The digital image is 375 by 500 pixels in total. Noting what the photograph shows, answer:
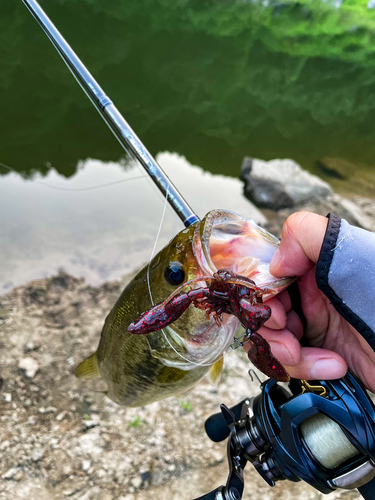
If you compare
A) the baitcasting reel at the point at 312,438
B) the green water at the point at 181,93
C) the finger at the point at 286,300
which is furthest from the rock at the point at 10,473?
the green water at the point at 181,93

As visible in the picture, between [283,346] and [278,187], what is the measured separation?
15.9 feet

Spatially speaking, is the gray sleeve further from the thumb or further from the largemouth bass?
the largemouth bass

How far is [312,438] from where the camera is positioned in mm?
1405

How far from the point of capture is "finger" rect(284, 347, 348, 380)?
56.0 inches

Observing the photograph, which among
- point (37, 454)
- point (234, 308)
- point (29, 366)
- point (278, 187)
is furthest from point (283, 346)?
point (278, 187)

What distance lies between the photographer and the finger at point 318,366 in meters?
1.42

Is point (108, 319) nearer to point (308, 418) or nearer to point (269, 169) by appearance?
point (308, 418)

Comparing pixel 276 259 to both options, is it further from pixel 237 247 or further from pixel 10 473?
pixel 10 473

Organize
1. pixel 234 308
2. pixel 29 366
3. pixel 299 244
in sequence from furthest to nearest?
1. pixel 29 366
2. pixel 299 244
3. pixel 234 308

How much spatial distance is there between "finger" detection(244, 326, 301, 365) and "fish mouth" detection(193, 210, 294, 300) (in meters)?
0.26

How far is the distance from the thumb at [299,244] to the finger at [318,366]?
39 cm

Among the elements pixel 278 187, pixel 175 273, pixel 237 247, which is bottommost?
pixel 278 187

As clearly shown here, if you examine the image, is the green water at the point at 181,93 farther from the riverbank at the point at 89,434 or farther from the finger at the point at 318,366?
the finger at the point at 318,366

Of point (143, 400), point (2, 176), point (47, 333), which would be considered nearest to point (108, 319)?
point (143, 400)
